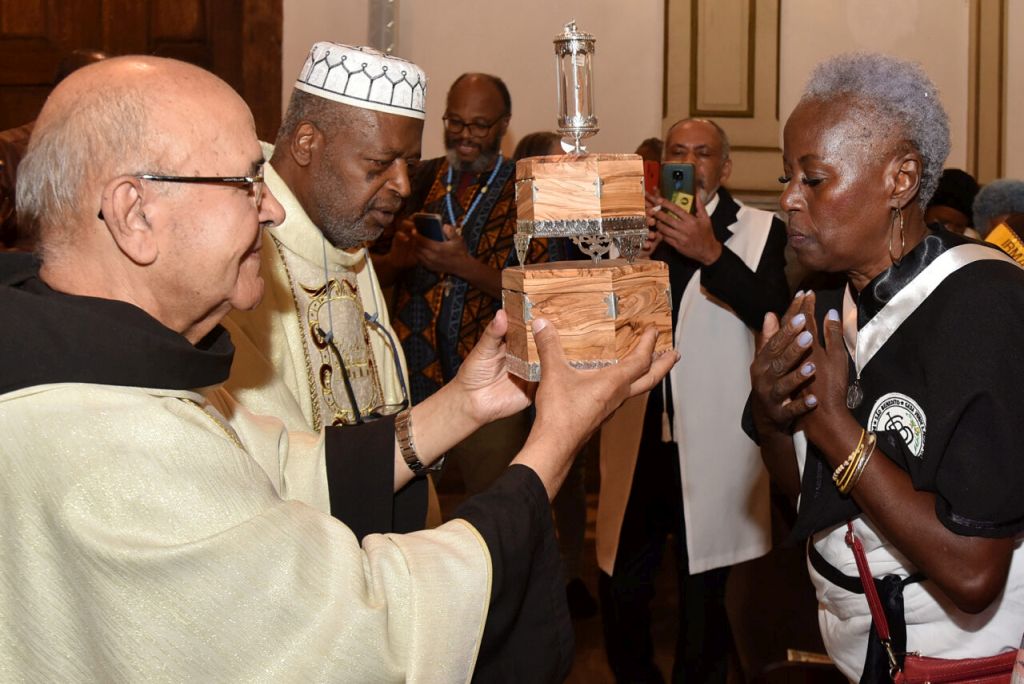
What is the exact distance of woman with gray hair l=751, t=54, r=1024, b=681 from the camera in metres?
2.22

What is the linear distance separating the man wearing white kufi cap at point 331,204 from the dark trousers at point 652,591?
175 cm

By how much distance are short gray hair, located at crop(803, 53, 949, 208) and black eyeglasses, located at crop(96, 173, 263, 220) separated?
4.56 feet

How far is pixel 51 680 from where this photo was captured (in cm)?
165

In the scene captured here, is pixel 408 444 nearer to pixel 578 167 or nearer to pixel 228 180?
pixel 578 167

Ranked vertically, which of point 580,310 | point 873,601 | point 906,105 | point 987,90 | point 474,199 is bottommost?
point 873,601

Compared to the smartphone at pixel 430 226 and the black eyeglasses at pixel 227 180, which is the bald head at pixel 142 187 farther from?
the smartphone at pixel 430 226

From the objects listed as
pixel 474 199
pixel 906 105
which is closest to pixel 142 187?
pixel 906 105

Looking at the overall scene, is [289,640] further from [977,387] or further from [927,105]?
[927,105]

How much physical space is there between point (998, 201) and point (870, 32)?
373 cm

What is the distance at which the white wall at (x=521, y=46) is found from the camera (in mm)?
7852

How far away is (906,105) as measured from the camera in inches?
101

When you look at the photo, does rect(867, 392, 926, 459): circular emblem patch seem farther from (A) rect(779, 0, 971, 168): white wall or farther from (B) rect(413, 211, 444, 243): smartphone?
(A) rect(779, 0, 971, 168): white wall

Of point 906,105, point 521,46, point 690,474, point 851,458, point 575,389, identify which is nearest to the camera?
Answer: point 575,389

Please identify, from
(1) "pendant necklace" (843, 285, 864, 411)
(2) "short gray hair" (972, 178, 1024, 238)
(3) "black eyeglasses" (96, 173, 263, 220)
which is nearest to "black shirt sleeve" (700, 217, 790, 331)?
(2) "short gray hair" (972, 178, 1024, 238)
